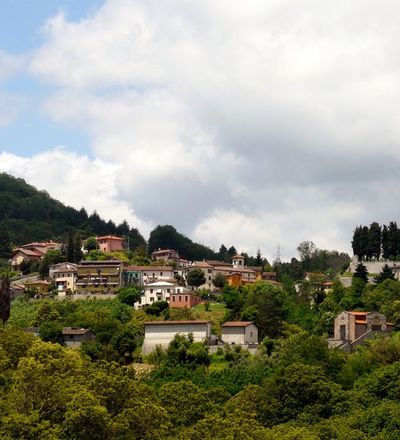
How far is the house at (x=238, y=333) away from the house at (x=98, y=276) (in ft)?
85.0

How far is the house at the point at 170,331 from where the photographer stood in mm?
80000

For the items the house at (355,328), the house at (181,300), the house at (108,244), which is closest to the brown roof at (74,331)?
the house at (181,300)

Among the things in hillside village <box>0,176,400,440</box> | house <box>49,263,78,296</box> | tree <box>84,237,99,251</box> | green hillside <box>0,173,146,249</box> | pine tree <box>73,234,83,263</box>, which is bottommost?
hillside village <box>0,176,400,440</box>

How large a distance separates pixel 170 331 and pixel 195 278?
26.6 meters

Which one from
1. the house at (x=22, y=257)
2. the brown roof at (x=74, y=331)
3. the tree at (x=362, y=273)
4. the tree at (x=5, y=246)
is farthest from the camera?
the tree at (x=5, y=246)

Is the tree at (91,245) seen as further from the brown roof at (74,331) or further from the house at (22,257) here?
the brown roof at (74,331)

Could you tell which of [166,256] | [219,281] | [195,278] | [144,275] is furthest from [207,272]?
[166,256]

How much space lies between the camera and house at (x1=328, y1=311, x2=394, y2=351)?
254ft

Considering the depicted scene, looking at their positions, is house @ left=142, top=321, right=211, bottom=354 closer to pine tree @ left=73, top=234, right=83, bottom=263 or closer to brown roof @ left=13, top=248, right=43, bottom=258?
pine tree @ left=73, top=234, right=83, bottom=263

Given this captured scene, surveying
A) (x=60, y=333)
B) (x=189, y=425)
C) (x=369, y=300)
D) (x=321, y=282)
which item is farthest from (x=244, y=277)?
(x=189, y=425)

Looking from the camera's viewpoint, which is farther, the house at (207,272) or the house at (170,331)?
the house at (207,272)

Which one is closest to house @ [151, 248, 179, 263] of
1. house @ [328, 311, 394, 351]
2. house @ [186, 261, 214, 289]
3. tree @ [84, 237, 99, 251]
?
tree @ [84, 237, 99, 251]

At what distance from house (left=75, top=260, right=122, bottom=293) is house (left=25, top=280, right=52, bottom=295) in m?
3.93

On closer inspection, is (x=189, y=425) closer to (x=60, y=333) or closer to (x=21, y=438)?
(x=21, y=438)
